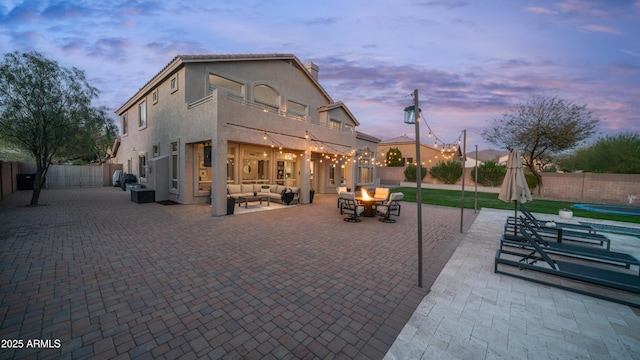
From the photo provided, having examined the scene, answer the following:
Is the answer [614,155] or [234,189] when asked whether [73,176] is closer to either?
[234,189]

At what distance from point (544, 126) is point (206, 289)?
25.6 metres

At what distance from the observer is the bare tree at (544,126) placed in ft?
56.2

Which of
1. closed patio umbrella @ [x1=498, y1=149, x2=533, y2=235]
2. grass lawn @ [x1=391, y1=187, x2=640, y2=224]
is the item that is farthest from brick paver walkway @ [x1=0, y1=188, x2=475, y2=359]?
grass lawn @ [x1=391, y1=187, x2=640, y2=224]

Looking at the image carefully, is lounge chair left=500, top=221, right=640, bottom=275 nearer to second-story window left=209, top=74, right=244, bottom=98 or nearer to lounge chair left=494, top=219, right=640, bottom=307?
lounge chair left=494, top=219, right=640, bottom=307

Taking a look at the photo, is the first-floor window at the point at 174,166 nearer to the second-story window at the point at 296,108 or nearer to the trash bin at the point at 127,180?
the second-story window at the point at 296,108

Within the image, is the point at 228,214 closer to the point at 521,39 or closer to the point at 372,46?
the point at 372,46

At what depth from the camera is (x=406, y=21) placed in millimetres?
11812

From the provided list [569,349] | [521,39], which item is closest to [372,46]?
[521,39]

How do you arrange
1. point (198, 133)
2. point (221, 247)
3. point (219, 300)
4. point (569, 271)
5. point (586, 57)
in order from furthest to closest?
1. point (586, 57)
2. point (198, 133)
3. point (221, 247)
4. point (569, 271)
5. point (219, 300)

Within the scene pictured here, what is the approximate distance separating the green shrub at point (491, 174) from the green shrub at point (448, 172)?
2.04 m

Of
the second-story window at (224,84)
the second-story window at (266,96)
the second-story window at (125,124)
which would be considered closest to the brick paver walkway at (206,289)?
the second-story window at (224,84)

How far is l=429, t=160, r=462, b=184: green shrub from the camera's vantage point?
937 inches

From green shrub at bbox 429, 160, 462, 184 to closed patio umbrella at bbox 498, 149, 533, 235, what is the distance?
19758 mm

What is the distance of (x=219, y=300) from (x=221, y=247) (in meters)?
2.52
